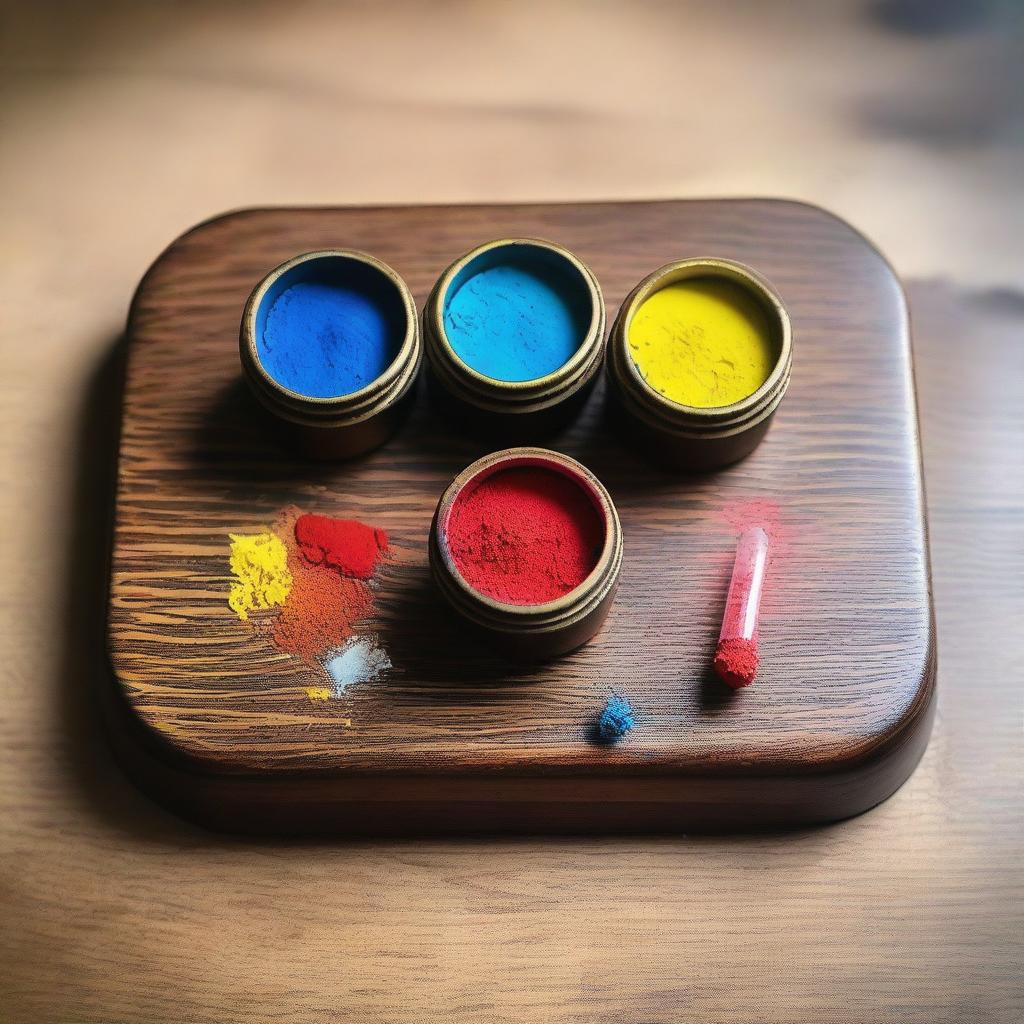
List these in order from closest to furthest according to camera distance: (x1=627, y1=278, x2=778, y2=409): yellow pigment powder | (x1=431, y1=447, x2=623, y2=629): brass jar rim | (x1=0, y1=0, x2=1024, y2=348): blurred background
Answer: (x1=431, y1=447, x2=623, y2=629): brass jar rim
(x1=627, y1=278, x2=778, y2=409): yellow pigment powder
(x1=0, y1=0, x2=1024, y2=348): blurred background

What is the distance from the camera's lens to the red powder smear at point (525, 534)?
928 mm

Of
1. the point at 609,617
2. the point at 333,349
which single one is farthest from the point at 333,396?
the point at 609,617

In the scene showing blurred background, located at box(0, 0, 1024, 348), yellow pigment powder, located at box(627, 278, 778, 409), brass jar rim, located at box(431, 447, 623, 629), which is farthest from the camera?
blurred background, located at box(0, 0, 1024, 348)

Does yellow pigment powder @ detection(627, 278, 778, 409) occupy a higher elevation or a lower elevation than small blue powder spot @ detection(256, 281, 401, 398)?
higher

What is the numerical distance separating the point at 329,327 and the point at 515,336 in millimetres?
164

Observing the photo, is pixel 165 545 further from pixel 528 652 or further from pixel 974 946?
pixel 974 946

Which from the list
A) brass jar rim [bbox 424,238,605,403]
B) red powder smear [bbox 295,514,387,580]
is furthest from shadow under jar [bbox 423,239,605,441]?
red powder smear [bbox 295,514,387,580]

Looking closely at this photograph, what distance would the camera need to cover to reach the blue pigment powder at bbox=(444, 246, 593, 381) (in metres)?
1.01

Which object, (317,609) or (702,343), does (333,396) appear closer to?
(317,609)

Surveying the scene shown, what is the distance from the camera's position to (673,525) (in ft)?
3.38

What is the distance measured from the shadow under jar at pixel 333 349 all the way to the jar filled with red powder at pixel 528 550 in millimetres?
118

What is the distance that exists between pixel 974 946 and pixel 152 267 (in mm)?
965

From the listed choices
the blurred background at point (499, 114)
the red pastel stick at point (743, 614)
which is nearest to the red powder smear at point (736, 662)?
the red pastel stick at point (743, 614)

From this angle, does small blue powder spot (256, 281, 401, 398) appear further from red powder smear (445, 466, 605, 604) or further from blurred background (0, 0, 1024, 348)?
blurred background (0, 0, 1024, 348)
